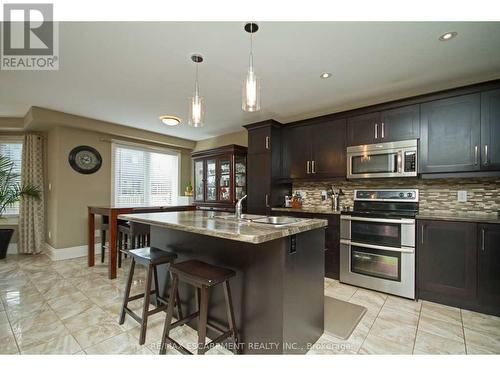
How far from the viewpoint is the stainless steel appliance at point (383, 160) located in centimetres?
266

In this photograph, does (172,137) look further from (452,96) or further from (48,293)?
(452,96)

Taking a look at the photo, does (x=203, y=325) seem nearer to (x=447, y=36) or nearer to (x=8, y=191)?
(x=447, y=36)

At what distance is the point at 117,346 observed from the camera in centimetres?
169

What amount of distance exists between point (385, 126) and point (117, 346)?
138 inches

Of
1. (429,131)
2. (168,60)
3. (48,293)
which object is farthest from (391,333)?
(48,293)

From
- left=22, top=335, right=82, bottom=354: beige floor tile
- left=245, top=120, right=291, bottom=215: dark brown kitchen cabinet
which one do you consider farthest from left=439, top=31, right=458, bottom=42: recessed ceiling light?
left=22, top=335, right=82, bottom=354: beige floor tile

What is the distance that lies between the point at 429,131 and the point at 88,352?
3757mm

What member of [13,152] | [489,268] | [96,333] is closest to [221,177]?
[96,333]

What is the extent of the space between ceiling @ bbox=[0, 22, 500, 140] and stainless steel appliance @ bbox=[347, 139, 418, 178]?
696 millimetres

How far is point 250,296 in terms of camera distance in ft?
5.20

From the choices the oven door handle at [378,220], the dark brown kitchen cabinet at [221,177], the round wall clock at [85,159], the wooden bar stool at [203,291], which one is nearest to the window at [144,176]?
the round wall clock at [85,159]

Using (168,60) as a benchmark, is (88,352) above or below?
below

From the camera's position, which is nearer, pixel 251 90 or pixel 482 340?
pixel 251 90

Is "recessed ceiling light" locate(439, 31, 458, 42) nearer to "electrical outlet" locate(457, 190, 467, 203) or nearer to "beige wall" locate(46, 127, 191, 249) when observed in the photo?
"electrical outlet" locate(457, 190, 467, 203)
